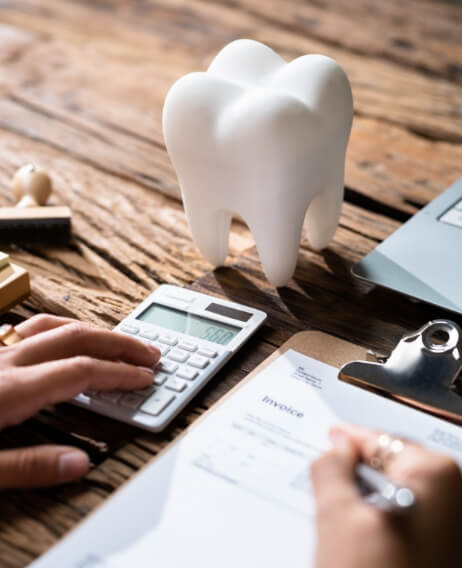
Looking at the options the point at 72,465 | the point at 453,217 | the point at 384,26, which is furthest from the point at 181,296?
the point at 384,26


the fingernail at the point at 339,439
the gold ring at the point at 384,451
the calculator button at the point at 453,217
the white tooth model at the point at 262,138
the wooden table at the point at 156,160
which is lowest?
the wooden table at the point at 156,160

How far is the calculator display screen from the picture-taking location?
0.72 m

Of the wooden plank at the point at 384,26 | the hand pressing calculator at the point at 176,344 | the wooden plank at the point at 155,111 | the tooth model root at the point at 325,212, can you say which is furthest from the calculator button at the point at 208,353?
the wooden plank at the point at 384,26

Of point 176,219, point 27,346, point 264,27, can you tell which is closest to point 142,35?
point 264,27

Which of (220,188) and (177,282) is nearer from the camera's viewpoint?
(220,188)

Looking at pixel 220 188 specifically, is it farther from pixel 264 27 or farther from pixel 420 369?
pixel 264 27

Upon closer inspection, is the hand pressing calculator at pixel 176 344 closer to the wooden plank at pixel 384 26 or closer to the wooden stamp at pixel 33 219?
the wooden stamp at pixel 33 219

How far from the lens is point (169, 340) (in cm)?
70

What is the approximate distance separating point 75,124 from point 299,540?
0.96 meters

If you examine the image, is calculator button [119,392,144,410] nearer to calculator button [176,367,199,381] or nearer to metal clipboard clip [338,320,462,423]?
calculator button [176,367,199,381]

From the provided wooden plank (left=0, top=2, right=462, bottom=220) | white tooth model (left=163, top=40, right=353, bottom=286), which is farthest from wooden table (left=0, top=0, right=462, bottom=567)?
white tooth model (left=163, top=40, right=353, bottom=286)

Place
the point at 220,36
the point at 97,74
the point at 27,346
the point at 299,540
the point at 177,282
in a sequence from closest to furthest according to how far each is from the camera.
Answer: the point at 299,540 → the point at 27,346 → the point at 177,282 → the point at 97,74 → the point at 220,36

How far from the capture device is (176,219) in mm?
1010

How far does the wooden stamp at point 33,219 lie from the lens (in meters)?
0.92
